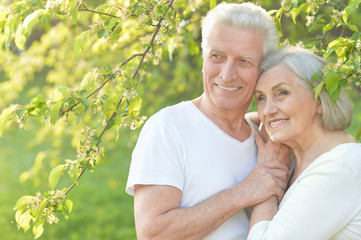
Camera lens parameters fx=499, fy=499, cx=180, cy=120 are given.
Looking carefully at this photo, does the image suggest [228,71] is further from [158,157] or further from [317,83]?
[158,157]

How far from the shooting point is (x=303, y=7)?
2645mm

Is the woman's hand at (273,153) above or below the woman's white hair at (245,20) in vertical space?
below

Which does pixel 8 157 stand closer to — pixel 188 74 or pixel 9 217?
pixel 9 217

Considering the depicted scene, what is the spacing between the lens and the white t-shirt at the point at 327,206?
2.21 meters

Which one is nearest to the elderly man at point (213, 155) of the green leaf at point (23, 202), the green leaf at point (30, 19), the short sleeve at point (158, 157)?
the short sleeve at point (158, 157)

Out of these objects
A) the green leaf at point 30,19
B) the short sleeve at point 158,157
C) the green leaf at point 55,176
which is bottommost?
the green leaf at point 55,176

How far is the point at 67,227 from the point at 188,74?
243 cm

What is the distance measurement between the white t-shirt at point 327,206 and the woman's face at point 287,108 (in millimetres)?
283

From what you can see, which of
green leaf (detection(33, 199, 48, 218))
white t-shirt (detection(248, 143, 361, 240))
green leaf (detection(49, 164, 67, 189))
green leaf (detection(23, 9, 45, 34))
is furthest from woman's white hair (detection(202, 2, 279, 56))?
green leaf (detection(33, 199, 48, 218))

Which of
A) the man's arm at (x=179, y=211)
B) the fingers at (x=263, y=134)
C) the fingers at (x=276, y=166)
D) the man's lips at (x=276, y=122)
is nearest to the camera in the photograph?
the man's arm at (x=179, y=211)

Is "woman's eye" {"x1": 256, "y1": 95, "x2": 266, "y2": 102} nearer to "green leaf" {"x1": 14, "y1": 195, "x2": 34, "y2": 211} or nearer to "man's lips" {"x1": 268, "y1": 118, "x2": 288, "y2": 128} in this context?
"man's lips" {"x1": 268, "y1": 118, "x2": 288, "y2": 128}

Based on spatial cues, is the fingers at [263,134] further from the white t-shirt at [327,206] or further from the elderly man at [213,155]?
the white t-shirt at [327,206]

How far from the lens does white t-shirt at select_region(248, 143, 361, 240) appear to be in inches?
86.8

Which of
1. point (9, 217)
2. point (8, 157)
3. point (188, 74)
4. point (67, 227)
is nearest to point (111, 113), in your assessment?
point (188, 74)
